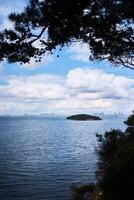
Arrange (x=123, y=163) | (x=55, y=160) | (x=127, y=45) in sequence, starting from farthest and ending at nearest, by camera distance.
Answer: (x=55, y=160) → (x=123, y=163) → (x=127, y=45)

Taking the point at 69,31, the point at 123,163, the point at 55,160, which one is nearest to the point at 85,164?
the point at 55,160

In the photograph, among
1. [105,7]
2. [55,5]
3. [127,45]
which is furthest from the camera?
[127,45]

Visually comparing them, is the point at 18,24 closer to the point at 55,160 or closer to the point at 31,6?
the point at 31,6

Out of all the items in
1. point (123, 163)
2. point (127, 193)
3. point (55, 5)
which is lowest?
point (127, 193)

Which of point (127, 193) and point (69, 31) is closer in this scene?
point (69, 31)

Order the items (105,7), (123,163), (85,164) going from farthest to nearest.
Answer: (85,164), (123,163), (105,7)

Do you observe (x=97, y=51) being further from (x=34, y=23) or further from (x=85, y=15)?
(x=34, y=23)

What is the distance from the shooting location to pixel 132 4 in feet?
51.1

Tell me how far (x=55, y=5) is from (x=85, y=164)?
158ft

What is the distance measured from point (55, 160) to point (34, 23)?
5314cm

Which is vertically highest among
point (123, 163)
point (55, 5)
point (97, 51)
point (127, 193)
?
point (55, 5)

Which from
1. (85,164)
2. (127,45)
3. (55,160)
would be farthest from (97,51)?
(55,160)

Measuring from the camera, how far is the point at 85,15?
16.3 meters

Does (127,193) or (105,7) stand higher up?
(105,7)
